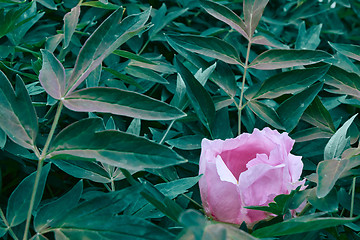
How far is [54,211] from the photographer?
372mm

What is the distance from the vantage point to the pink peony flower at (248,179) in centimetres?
40

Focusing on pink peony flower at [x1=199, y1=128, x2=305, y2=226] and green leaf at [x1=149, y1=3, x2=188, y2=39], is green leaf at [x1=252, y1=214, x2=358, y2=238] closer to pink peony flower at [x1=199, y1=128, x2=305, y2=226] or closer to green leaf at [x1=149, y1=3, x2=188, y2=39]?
pink peony flower at [x1=199, y1=128, x2=305, y2=226]

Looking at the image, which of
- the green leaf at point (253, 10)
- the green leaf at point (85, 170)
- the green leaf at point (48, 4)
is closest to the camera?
the green leaf at point (85, 170)

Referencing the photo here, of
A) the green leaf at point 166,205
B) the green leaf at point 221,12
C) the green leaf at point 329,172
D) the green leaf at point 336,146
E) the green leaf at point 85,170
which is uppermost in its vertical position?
the green leaf at point 221,12

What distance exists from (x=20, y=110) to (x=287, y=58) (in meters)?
0.31

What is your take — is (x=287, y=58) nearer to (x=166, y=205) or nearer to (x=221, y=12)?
(x=221, y=12)

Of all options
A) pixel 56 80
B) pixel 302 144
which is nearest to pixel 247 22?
pixel 302 144

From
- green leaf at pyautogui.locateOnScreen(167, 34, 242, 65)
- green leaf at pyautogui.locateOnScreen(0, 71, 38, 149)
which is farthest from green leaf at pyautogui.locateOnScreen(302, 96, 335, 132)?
green leaf at pyautogui.locateOnScreen(0, 71, 38, 149)

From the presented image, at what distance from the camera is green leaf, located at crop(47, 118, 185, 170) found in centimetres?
33

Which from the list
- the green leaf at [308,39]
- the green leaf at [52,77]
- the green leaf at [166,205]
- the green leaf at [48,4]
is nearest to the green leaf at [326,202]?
the green leaf at [166,205]

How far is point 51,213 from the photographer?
37 cm

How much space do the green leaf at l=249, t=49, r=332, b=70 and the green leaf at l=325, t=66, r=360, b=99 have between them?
0.21 feet

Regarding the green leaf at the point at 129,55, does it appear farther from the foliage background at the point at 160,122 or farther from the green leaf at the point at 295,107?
the green leaf at the point at 295,107

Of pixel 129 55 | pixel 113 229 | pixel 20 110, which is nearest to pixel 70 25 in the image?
pixel 129 55
